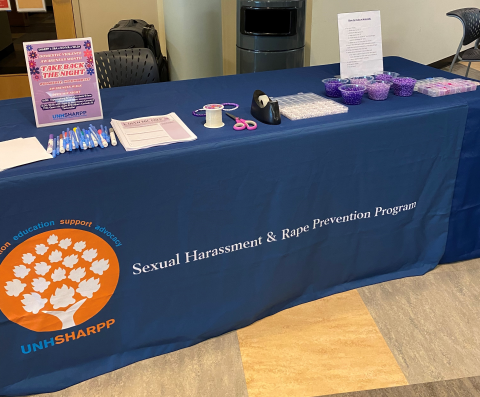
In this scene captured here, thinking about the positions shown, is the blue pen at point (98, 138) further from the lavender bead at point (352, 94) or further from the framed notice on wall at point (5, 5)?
the framed notice on wall at point (5, 5)

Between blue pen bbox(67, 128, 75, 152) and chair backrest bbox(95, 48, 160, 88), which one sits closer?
A: blue pen bbox(67, 128, 75, 152)

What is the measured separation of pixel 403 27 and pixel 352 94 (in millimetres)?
3125

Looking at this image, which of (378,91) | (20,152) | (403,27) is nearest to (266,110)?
(378,91)

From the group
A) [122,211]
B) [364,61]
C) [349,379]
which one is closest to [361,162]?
[364,61]

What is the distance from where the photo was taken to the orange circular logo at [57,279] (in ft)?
4.13

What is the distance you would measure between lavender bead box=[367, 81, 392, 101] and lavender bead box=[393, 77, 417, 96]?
5cm

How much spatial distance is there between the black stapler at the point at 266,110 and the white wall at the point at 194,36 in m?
2.15

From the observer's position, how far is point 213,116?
4.79ft

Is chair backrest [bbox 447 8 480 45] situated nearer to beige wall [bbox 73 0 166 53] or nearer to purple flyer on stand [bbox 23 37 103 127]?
beige wall [bbox 73 0 166 53]

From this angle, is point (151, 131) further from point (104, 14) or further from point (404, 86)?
point (104, 14)

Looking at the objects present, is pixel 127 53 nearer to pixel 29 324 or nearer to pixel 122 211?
pixel 122 211

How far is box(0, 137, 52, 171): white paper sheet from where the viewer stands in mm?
1219

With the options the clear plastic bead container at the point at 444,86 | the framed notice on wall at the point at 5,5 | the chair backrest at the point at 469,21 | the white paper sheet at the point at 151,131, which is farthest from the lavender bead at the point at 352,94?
the framed notice on wall at the point at 5,5

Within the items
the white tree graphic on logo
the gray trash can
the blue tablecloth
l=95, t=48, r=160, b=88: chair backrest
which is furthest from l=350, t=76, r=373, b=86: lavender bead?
the gray trash can
